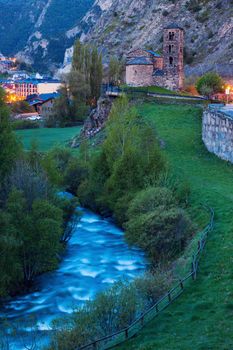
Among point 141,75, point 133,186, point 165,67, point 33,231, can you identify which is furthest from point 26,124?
point 33,231

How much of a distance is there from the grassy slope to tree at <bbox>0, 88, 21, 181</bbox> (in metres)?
12.0

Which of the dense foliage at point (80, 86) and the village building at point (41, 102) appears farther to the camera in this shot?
the village building at point (41, 102)

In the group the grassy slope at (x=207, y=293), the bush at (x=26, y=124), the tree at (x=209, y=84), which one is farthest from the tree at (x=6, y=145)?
the bush at (x=26, y=124)

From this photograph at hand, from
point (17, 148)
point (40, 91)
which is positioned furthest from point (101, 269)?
point (40, 91)

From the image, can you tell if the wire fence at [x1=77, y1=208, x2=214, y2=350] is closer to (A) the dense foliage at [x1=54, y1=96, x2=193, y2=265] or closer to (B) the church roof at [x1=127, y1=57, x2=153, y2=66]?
(A) the dense foliage at [x1=54, y1=96, x2=193, y2=265]

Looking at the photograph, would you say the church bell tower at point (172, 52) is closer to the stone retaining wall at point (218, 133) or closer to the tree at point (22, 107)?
the stone retaining wall at point (218, 133)

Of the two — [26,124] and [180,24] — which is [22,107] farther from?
[180,24]

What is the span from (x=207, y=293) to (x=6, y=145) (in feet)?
55.0

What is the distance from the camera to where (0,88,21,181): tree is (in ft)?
103

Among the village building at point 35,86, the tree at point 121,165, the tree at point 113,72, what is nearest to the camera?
the tree at point 121,165

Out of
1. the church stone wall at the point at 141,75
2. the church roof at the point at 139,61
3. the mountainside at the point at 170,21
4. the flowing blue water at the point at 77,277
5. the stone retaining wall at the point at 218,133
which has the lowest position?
the flowing blue water at the point at 77,277

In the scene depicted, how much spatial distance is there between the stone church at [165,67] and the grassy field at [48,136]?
12.4 metres

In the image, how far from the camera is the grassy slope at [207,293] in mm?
17391

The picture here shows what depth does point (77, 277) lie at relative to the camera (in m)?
28.8
